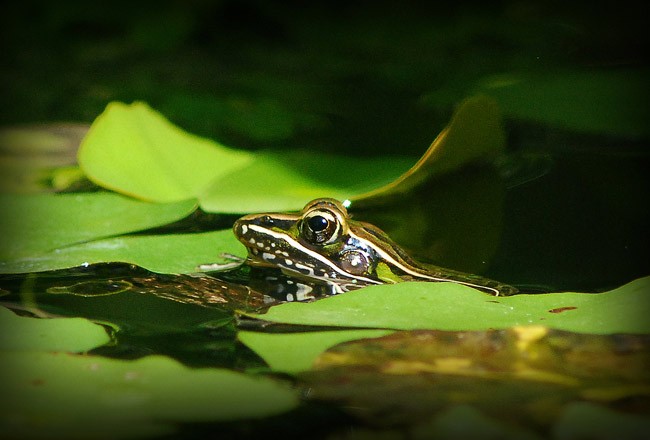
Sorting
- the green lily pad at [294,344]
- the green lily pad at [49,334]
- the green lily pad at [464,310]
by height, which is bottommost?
the green lily pad at [49,334]

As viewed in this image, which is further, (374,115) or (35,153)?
(374,115)

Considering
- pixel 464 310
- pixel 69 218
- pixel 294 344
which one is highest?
pixel 69 218

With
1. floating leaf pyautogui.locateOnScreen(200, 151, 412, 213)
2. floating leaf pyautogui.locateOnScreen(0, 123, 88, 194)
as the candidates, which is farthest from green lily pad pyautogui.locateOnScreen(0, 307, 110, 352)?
floating leaf pyautogui.locateOnScreen(0, 123, 88, 194)

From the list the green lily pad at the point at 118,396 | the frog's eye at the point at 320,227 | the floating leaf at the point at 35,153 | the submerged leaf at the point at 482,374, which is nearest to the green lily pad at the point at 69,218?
the floating leaf at the point at 35,153

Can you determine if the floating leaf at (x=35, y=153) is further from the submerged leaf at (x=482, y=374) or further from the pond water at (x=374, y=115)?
the submerged leaf at (x=482, y=374)

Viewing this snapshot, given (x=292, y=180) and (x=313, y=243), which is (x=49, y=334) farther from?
(x=292, y=180)

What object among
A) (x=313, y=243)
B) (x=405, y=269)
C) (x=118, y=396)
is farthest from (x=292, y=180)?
(x=118, y=396)
